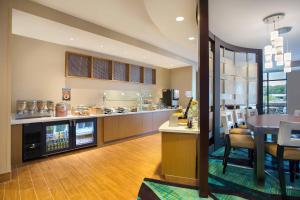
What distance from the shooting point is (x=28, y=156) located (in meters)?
3.20

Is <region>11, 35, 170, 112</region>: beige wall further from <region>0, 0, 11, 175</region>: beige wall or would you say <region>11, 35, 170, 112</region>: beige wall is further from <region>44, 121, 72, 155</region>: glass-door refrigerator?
<region>0, 0, 11, 175</region>: beige wall

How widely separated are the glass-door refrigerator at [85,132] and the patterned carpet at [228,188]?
2.19 meters

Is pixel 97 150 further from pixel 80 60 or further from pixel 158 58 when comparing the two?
pixel 158 58

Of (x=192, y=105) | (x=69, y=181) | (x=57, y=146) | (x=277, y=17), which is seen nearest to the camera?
(x=69, y=181)

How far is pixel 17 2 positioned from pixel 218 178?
13.6 ft

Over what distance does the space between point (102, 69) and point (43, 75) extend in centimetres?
155

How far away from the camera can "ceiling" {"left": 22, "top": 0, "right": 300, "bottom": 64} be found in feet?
7.94

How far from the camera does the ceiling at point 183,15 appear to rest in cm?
242

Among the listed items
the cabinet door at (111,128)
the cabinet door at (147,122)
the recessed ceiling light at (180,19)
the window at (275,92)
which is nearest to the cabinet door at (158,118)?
the cabinet door at (147,122)

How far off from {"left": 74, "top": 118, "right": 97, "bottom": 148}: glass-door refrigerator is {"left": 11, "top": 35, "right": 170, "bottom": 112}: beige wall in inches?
29.6

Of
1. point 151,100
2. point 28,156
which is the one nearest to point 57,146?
point 28,156

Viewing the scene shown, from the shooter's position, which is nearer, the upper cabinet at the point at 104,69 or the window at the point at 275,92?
the upper cabinet at the point at 104,69

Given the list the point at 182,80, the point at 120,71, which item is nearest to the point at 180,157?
the point at 120,71

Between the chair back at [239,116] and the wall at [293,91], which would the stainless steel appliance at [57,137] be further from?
the wall at [293,91]
